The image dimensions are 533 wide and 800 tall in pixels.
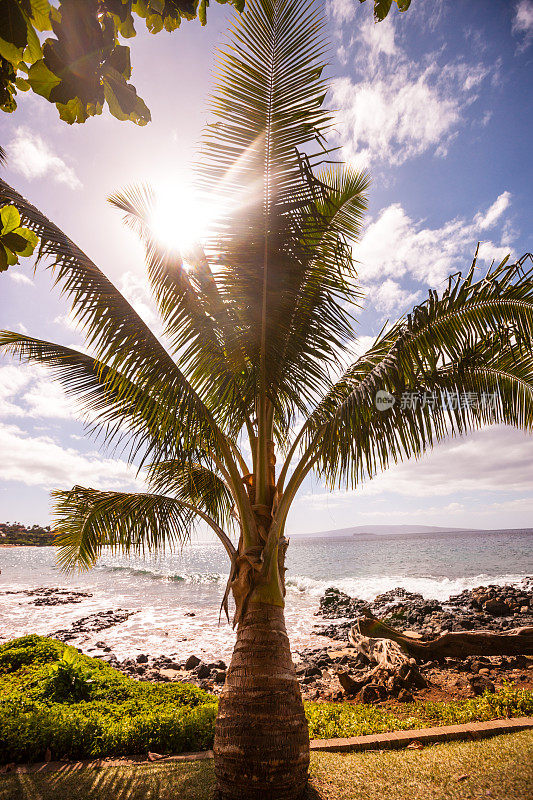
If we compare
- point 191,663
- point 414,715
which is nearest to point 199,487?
point 414,715

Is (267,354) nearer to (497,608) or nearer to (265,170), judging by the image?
(265,170)

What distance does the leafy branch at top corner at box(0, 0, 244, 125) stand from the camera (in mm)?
1232

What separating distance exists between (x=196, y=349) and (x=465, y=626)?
44.3 feet

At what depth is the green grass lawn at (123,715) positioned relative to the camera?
4.93 metres

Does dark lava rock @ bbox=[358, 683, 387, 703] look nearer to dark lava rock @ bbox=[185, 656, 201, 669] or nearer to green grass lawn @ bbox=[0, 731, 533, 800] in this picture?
green grass lawn @ bbox=[0, 731, 533, 800]

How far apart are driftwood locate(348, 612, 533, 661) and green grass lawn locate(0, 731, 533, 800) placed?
10.4ft

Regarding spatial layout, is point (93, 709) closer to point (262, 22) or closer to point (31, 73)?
point (31, 73)

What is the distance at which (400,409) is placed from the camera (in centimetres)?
462

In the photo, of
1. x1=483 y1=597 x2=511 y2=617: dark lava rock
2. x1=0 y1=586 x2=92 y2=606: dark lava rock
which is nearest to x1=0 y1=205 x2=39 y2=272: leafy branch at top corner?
x1=483 y1=597 x2=511 y2=617: dark lava rock

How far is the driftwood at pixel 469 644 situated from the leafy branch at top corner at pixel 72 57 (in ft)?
30.4

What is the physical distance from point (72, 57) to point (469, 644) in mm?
9537

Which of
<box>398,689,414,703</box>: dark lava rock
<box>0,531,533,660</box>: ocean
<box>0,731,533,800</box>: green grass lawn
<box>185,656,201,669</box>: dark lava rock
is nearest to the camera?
<box>0,731,533,800</box>: green grass lawn

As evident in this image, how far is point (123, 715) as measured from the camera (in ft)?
18.3

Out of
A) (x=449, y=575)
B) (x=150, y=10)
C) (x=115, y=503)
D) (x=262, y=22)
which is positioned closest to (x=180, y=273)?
(x=262, y=22)
